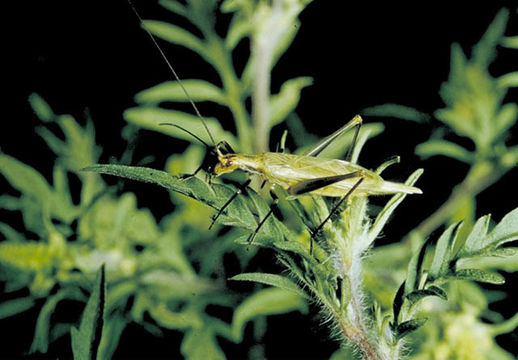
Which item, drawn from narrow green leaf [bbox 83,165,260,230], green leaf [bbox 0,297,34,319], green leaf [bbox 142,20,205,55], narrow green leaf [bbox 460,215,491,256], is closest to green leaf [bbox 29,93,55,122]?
green leaf [bbox 142,20,205,55]

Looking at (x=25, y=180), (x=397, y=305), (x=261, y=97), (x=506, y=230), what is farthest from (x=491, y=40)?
(x=25, y=180)

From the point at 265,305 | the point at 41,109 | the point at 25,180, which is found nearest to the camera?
the point at 265,305

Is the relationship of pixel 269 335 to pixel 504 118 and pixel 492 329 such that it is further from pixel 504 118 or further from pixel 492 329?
pixel 504 118

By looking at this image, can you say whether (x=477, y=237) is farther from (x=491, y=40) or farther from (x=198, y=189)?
(x=491, y=40)

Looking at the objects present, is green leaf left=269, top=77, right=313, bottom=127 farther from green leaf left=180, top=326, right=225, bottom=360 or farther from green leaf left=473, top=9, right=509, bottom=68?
green leaf left=180, top=326, right=225, bottom=360

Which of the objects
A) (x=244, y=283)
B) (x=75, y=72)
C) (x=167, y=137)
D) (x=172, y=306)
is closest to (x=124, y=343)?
(x=172, y=306)

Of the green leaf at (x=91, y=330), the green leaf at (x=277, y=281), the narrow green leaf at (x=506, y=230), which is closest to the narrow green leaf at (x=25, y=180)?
the green leaf at (x=91, y=330)
